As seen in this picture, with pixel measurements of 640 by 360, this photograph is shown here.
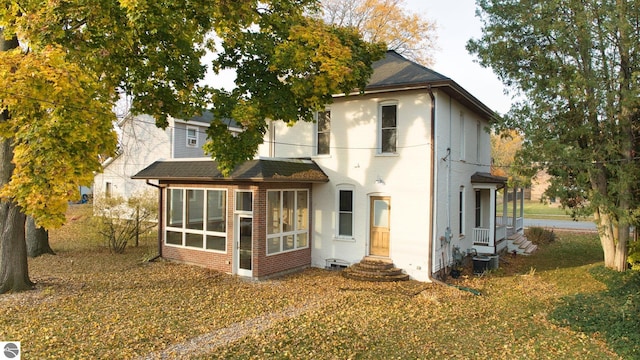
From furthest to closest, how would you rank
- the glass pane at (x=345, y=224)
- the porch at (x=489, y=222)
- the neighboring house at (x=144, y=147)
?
the neighboring house at (x=144, y=147) < the porch at (x=489, y=222) < the glass pane at (x=345, y=224)

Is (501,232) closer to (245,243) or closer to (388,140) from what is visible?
(388,140)

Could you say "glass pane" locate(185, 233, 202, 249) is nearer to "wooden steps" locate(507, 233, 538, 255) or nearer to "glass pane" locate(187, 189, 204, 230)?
"glass pane" locate(187, 189, 204, 230)

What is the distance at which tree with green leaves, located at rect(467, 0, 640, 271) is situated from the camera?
1248 cm

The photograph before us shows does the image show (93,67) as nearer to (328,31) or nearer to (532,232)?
(328,31)

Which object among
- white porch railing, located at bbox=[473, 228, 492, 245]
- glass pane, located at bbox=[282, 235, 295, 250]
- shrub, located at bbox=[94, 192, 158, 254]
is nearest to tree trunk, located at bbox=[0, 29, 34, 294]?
shrub, located at bbox=[94, 192, 158, 254]

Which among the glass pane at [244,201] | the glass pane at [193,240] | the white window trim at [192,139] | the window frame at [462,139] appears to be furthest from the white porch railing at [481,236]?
the white window trim at [192,139]

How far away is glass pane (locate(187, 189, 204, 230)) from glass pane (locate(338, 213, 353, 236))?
4.76 meters

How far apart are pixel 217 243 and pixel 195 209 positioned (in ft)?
5.11

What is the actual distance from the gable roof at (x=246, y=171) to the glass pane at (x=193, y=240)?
1.96 m

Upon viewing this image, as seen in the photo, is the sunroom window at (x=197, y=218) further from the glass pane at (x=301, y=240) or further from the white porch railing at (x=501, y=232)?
the white porch railing at (x=501, y=232)

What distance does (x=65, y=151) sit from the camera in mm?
8781

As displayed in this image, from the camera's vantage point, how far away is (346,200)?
1450cm

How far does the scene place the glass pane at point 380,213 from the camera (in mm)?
13909

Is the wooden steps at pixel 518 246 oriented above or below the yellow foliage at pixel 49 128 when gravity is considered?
below
